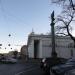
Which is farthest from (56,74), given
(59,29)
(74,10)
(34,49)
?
(34,49)

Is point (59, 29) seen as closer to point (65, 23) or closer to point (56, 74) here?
point (65, 23)

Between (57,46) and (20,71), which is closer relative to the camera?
(20,71)

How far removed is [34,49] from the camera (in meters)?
104

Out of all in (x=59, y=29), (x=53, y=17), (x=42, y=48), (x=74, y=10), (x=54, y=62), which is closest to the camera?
(x=54, y=62)

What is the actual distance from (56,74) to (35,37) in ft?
274

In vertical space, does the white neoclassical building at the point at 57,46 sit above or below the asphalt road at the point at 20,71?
above

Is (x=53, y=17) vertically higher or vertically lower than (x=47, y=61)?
higher

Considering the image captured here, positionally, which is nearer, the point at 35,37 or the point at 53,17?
the point at 53,17

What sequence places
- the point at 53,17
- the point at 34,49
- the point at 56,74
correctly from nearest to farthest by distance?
the point at 56,74, the point at 53,17, the point at 34,49

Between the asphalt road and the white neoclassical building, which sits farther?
the white neoclassical building

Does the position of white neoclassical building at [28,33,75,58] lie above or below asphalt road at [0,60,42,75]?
above

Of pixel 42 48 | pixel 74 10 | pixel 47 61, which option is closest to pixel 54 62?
pixel 47 61

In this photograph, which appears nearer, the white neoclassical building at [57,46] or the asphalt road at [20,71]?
the asphalt road at [20,71]

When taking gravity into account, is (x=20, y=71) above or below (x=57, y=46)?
below
